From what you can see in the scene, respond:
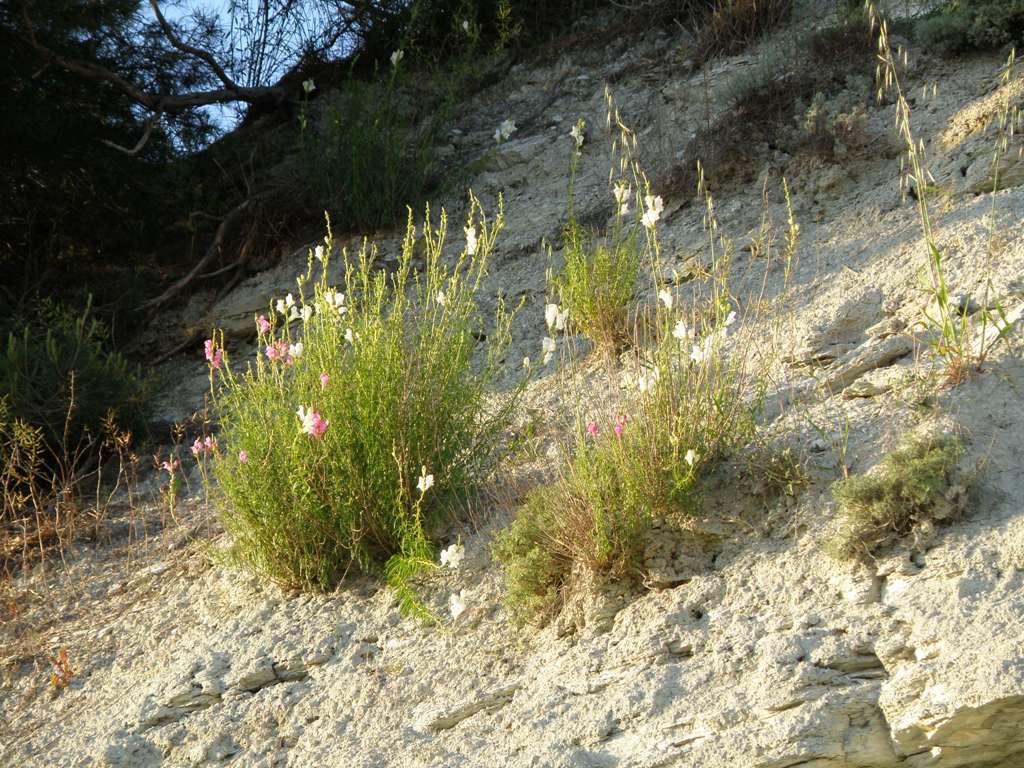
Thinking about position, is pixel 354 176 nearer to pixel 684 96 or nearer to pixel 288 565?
pixel 684 96

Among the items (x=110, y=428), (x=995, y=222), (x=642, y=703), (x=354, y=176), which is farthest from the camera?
(x=354, y=176)

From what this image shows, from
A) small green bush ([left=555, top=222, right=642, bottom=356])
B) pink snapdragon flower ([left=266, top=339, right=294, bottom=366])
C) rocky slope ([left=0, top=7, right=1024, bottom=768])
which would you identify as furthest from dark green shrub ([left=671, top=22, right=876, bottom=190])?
pink snapdragon flower ([left=266, top=339, right=294, bottom=366])

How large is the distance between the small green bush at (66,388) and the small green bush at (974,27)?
4.78 meters

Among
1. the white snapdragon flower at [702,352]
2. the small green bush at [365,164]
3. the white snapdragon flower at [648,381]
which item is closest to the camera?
the white snapdragon flower at [702,352]

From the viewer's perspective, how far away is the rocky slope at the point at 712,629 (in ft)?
10.0

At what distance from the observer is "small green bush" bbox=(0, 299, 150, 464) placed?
5707 millimetres

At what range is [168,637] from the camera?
4465 millimetres

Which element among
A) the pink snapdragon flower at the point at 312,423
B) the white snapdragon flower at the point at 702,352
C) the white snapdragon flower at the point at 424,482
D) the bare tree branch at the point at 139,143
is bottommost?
the white snapdragon flower at the point at 424,482

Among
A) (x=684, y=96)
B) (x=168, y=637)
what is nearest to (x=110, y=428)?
(x=168, y=637)

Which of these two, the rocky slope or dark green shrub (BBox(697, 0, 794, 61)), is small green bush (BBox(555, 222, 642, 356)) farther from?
dark green shrub (BBox(697, 0, 794, 61))

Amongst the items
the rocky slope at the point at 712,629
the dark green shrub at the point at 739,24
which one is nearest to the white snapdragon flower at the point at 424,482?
the rocky slope at the point at 712,629

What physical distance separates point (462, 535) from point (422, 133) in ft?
13.9

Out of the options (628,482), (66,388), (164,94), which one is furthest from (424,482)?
(164,94)

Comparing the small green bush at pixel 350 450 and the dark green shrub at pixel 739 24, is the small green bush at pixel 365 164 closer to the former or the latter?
the dark green shrub at pixel 739 24
